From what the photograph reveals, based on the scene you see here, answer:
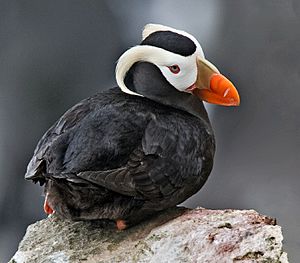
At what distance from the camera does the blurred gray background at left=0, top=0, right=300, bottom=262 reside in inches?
97.2

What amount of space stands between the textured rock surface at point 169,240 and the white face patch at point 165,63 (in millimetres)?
256

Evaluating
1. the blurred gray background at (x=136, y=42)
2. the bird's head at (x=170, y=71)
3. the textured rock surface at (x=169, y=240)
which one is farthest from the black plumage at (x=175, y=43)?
the blurred gray background at (x=136, y=42)

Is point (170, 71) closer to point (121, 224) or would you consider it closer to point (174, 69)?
point (174, 69)

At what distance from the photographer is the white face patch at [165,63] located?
142cm

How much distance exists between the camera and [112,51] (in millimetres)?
2549

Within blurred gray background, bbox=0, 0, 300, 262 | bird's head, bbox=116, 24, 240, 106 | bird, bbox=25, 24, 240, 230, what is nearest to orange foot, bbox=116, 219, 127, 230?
bird, bbox=25, 24, 240, 230

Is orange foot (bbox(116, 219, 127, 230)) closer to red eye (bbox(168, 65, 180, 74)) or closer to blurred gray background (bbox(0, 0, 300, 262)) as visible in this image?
red eye (bbox(168, 65, 180, 74))

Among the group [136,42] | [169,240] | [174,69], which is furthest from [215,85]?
[136,42]

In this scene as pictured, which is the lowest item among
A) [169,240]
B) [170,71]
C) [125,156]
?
[169,240]

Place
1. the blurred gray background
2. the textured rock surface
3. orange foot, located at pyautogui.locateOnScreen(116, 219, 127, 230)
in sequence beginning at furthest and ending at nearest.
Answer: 1. the blurred gray background
2. orange foot, located at pyautogui.locateOnScreen(116, 219, 127, 230)
3. the textured rock surface

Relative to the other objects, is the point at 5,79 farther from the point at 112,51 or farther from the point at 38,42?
the point at 112,51

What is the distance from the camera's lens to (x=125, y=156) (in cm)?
133

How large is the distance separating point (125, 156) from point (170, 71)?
0.21 meters

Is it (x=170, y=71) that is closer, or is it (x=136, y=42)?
(x=170, y=71)
